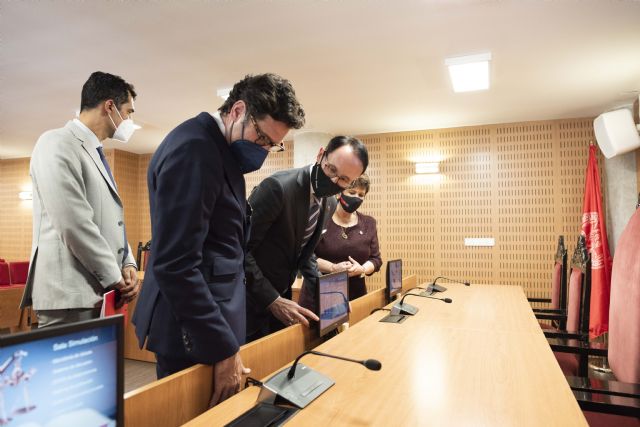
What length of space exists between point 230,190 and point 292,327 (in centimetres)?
69

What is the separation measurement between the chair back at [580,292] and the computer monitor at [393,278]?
114cm

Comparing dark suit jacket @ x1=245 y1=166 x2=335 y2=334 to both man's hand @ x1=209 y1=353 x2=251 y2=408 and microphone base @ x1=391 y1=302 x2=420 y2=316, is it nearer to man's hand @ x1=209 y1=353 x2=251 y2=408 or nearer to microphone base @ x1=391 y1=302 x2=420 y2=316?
man's hand @ x1=209 y1=353 x2=251 y2=408

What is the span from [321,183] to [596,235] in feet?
13.1

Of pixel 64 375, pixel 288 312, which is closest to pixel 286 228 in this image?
pixel 288 312

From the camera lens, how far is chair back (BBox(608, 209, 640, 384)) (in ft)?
5.24

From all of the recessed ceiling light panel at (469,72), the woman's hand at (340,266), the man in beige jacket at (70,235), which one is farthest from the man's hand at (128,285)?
the recessed ceiling light panel at (469,72)

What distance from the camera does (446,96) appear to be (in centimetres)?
421

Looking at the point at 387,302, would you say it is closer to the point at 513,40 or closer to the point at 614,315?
the point at 614,315

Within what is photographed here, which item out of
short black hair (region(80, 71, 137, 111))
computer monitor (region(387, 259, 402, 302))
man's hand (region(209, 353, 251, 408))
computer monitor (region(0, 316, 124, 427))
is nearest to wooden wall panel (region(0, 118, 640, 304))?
computer monitor (region(387, 259, 402, 302))

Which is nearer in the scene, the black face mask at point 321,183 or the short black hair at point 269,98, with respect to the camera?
Answer: the short black hair at point 269,98

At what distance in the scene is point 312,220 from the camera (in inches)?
77.5

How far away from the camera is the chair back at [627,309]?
5.24ft

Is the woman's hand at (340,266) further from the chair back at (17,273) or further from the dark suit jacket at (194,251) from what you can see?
the chair back at (17,273)

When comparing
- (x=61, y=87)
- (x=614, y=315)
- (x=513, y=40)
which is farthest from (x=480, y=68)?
(x=61, y=87)
